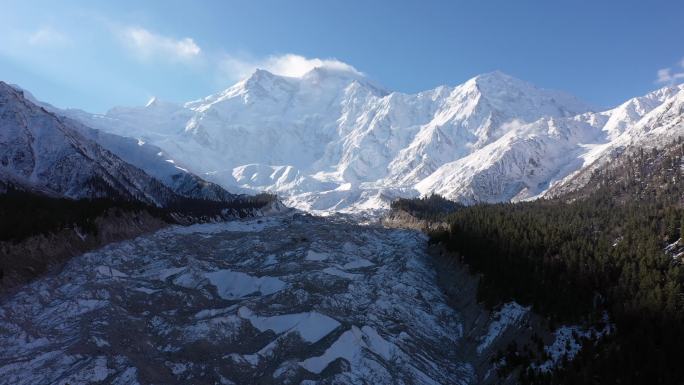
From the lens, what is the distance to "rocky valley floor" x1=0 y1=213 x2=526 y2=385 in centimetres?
5906

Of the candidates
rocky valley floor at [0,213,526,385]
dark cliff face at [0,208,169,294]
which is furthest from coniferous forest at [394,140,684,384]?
dark cliff face at [0,208,169,294]

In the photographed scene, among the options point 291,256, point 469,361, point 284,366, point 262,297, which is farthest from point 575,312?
point 291,256

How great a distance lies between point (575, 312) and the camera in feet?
217

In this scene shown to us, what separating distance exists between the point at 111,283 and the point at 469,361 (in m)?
55.7

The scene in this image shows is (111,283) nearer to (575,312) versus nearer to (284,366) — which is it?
(284,366)

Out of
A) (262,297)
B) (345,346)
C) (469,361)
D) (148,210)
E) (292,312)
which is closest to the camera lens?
(345,346)

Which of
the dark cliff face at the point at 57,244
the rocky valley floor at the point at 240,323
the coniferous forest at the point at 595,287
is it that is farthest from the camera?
the dark cliff face at the point at 57,244

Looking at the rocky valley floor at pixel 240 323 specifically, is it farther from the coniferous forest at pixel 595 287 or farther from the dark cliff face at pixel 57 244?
the coniferous forest at pixel 595 287

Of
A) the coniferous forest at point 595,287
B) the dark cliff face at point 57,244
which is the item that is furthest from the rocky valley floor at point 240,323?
the coniferous forest at point 595,287

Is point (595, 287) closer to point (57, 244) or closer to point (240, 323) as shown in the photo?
point (240, 323)

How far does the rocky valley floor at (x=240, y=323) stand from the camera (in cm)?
5906

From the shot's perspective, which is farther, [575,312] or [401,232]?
[401,232]

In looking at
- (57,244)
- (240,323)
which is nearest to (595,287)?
(240,323)

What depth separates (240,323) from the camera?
7281 cm
